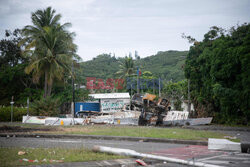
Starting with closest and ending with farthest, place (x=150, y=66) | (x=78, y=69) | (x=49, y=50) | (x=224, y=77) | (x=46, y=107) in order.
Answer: (x=224, y=77) → (x=46, y=107) → (x=49, y=50) → (x=78, y=69) → (x=150, y=66)

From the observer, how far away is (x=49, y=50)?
36.5 m

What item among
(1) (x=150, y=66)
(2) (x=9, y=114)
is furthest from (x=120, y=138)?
(1) (x=150, y=66)

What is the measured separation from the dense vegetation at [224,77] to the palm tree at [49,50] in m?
16.9

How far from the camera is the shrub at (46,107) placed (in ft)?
92.7

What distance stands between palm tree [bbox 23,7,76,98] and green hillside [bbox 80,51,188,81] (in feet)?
136

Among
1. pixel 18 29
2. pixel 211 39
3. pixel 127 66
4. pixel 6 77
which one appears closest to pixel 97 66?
pixel 127 66

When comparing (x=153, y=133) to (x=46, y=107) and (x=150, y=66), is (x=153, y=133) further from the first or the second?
(x=150, y=66)

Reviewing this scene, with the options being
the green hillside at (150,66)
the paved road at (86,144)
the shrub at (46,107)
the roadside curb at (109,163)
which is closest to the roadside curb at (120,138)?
the paved road at (86,144)

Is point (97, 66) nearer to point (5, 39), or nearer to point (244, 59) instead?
point (5, 39)

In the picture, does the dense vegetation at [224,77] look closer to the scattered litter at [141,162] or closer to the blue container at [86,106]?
the blue container at [86,106]

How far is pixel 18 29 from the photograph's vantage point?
1945 inches

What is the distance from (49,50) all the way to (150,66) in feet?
242

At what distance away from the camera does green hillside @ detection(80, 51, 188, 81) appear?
84.6 m

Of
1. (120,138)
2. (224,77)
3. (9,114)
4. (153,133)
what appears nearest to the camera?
(120,138)
